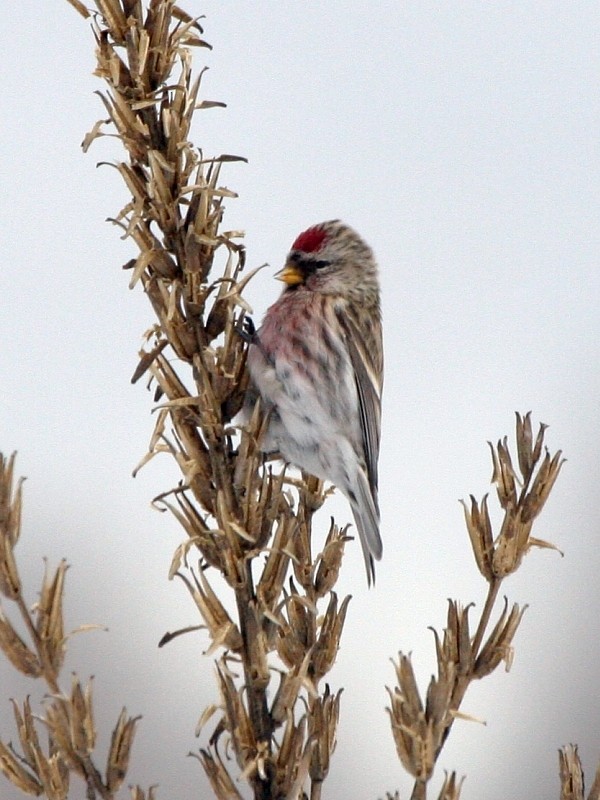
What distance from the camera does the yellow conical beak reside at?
6.47 ft

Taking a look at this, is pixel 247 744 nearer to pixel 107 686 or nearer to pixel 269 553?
pixel 269 553

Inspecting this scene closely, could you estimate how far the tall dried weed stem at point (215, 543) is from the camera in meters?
0.66

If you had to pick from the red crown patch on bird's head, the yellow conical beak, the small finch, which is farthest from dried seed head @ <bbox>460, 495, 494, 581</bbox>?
the red crown patch on bird's head

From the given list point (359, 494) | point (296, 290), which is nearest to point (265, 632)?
point (359, 494)

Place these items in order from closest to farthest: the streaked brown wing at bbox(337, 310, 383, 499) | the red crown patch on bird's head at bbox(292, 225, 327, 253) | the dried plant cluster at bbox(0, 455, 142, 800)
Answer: the dried plant cluster at bbox(0, 455, 142, 800) < the streaked brown wing at bbox(337, 310, 383, 499) < the red crown patch on bird's head at bbox(292, 225, 327, 253)

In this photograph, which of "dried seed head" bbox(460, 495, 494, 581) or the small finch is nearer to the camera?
"dried seed head" bbox(460, 495, 494, 581)

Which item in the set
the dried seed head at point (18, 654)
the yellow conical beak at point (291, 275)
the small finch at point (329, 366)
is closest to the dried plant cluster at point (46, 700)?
the dried seed head at point (18, 654)

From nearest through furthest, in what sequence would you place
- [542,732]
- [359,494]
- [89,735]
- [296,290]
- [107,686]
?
[89,735] < [359,494] < [296,290] < [542,732] < [107,686]

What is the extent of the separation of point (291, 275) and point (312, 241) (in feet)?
0.42

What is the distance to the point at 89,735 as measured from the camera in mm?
654

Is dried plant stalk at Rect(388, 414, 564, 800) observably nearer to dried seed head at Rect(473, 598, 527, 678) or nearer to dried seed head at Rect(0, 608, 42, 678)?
dried seed head at Rect(473, 598, 527, 678)

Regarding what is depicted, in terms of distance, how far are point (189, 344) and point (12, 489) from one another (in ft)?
0.45

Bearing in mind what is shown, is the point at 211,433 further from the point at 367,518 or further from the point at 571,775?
the point at 367,518

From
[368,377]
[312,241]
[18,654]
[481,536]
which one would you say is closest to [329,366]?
[368,377]
